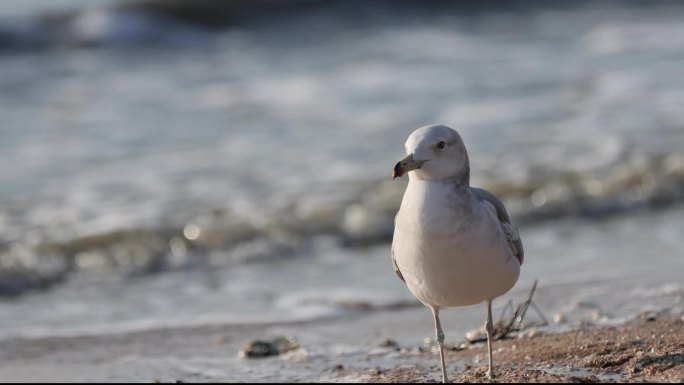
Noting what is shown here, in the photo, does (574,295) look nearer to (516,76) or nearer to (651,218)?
(651,218)

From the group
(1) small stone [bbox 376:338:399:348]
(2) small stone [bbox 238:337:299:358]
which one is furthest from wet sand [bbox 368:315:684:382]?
(2) small stone [bbox 238:337:299:358]

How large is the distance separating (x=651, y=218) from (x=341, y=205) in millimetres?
2200

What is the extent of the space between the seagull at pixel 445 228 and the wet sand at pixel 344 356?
19.0 inches

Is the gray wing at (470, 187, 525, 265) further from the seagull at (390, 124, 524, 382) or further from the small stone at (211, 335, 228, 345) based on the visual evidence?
the small stone at (211, 335, 228, 345)

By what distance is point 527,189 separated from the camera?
8.80 metres

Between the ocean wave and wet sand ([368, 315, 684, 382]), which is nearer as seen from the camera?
wet sand ([368, 315, 684, 382])

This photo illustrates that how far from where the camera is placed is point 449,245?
3912 millimetres

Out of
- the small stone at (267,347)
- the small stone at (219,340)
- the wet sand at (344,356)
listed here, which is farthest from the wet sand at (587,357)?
the small stone at (219,340)

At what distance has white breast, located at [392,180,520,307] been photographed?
12.8ft

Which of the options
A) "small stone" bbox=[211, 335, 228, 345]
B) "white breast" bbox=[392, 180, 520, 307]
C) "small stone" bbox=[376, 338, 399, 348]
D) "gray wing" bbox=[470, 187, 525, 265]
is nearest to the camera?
"white breast" bbox=[392, 180, 520, 307]

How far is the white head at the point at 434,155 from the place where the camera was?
393 centimetres

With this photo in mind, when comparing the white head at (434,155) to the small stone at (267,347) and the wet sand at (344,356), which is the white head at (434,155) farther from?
the small stone at (267,347)

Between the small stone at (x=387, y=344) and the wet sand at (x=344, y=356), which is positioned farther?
the small stone at (x=387, y=344)

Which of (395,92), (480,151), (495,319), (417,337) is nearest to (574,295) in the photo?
(495,319)
